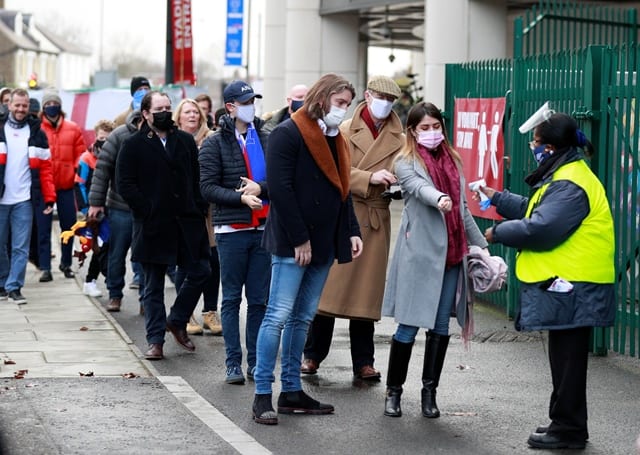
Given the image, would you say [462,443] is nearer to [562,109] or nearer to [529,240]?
[529,240]

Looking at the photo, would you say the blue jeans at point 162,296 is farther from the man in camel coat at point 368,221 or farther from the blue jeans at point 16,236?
the blue jeans at point 16,236

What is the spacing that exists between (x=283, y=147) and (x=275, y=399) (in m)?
1.70

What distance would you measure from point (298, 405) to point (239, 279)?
1221 millimetres

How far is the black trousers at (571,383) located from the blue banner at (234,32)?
33.2m

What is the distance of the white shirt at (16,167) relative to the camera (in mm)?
12758

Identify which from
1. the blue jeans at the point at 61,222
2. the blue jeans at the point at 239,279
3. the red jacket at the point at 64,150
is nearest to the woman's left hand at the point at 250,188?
the blue jeans at the point at 239,279

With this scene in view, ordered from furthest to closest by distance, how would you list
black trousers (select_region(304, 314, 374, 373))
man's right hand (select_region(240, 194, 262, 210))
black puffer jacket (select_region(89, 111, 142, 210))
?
black puffer jacket (select_region(89, 111, 142, 210))
black trousers (select_region(304, 314, 374, 373))
man's right hand (select_region(240, 194, 262, 210))

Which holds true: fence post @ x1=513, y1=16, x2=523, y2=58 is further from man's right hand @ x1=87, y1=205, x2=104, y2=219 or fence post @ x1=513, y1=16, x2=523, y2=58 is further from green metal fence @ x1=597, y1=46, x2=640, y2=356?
man's right hand @ x1=87, y1=205, x2=104, y2=219

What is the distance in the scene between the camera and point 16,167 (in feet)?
41.9

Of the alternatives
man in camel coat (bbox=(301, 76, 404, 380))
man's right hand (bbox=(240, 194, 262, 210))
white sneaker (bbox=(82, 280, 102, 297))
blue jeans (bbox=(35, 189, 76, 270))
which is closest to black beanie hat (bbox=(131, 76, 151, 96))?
blue jeans (bbox=(35, 189, 76, 270))

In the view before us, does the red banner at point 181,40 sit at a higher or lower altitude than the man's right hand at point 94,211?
higher

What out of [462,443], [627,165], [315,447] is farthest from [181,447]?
[627,165]

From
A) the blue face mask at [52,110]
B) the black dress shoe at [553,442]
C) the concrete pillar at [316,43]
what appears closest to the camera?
the black dress shoe at [553,442]

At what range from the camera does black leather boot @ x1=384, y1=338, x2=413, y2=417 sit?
307 inches
